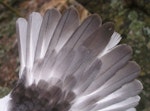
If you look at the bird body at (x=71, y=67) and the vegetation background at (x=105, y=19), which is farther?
the vegetation background at (x=105, y=19)

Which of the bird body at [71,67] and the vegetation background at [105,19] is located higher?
the vegetation background at [105,19]

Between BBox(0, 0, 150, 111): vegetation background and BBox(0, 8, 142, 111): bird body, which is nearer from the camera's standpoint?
BBox(0, 8, 142, 111): bird body

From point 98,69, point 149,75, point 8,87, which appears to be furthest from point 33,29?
point 149,75

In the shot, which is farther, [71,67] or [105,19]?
[105,19]

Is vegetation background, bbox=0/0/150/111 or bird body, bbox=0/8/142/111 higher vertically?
vegetation background, bbox=0/0/150/111
